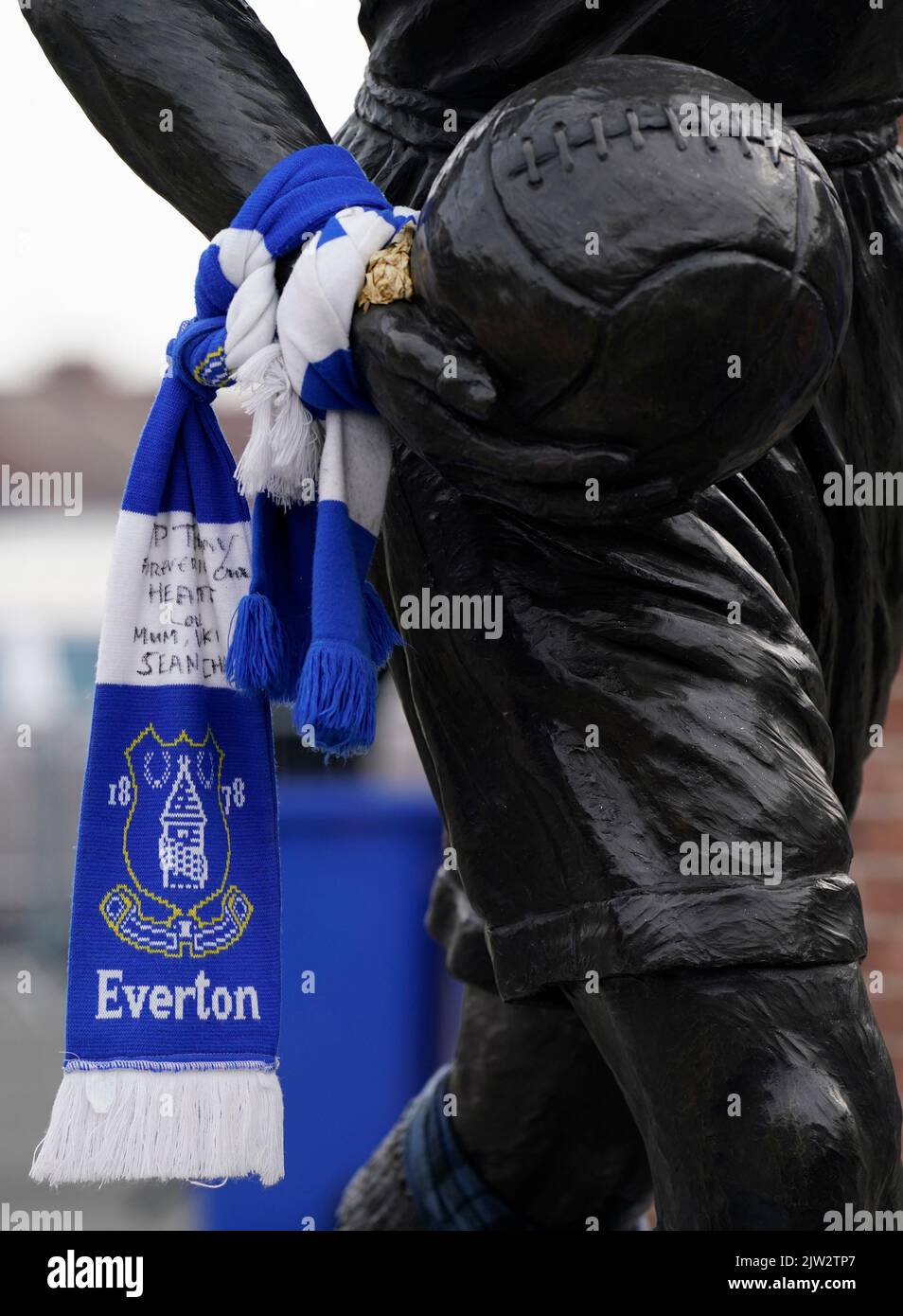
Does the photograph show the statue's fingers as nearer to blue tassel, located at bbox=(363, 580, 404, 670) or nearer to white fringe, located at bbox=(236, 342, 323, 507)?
white fringe, located at bbox=(236, 342, 323, 507)

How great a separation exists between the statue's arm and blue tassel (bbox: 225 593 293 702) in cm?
33

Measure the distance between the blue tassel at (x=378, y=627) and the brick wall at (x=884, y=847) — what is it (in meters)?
2.18

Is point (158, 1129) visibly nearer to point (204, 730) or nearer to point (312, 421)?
point (204, 730)

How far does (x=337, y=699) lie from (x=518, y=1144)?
3.12ft

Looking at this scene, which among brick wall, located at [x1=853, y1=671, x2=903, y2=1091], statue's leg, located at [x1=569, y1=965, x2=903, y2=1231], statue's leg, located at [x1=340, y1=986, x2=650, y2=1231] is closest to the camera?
statue's leg, located at [x1=569, y1=965, x2=903, y2=1231]

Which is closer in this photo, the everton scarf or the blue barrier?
the everton scarf

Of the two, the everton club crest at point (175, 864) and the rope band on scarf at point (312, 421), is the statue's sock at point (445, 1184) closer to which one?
the everton club crest at point (175, 864)

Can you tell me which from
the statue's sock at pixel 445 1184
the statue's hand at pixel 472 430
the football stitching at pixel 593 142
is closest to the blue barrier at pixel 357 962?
the statue's sock at pixel 445 1184

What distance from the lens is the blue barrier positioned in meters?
3.73

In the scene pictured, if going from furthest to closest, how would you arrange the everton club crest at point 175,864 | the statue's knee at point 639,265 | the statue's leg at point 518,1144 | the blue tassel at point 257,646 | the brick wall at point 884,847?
the brick wall at point 884,847
the statue's leg at point 518,1144
the everton club crest at point 175,864
the blue tassel at point 257,646
the statue's knee at point 639,265

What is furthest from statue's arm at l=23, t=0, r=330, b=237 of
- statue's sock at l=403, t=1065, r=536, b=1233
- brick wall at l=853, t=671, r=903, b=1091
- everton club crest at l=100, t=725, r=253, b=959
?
brick wall at l=853, t=671, r=903, b=1091

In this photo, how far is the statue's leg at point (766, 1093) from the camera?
59.4 inches

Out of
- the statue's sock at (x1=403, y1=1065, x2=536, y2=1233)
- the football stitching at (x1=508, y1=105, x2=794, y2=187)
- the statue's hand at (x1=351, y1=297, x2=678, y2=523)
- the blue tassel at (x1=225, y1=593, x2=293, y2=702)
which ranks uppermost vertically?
the football stitching at (x1=508, y1=105, x2=794, y2=187)
